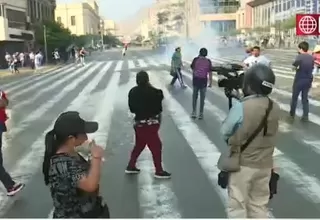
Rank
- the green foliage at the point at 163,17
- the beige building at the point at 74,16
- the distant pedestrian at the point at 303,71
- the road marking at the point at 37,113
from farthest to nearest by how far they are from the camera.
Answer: the beige building at the point at 74,16, the green foliage at the point at 163,17, the road marking at the point at 37,113, the distant pedestrian at the point at 303,71

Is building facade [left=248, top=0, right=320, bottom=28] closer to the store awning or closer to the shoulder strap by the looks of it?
the store awning

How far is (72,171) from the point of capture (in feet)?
11.1

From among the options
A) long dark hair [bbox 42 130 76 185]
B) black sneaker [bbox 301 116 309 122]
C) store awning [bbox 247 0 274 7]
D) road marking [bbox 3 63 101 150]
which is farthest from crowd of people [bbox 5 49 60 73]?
store awning [bbox 247 0 274 7]

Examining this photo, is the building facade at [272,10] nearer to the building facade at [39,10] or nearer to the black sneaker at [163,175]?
the building facade at [39,10]

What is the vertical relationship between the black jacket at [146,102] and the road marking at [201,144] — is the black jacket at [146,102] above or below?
above

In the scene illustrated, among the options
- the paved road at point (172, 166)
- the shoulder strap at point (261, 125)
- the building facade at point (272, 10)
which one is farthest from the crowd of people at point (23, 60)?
the building facade at point (272, 10)

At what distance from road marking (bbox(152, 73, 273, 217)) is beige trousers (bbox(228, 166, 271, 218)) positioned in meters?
1.39

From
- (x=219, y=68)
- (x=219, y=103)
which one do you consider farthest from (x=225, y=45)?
(x=219, y=68)

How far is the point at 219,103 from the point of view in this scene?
1670 cm

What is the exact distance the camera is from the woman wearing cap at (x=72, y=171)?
132 inches

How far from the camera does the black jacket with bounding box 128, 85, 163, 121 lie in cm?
736

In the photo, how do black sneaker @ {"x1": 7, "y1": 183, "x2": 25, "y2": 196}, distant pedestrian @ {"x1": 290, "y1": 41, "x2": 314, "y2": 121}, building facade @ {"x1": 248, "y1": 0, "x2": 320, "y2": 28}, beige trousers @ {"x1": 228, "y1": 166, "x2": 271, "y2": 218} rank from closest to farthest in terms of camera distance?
1. beige trousers @ {"x1": 228, "y1": 166, "x2": 271, "y2": 218}
2. black sneaker @ {"x1": 7, "y1": 183, "x2": 25, "y2": 196}
3. distant pedestrian @ {"x1": 290, "y1": 41, "x2": 314, "y2": 121}
4. building facade @ {"x1": 248, "y1": 0, "x2": 320, "y2": 28}

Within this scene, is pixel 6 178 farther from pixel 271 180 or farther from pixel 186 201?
pixel 271 180

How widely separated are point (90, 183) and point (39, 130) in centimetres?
927
